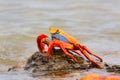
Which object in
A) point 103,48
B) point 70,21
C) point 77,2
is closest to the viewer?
point 103,48

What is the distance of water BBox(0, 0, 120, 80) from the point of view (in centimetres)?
1055

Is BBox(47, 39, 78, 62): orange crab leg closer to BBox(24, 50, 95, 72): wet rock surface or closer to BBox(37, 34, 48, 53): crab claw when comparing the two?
BBox(24, 50, 95, 72): wet rock surface

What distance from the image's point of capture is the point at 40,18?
17516mm

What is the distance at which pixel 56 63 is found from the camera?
23.3 feet

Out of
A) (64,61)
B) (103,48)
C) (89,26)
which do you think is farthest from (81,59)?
(89,26)

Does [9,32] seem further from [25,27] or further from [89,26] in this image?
[89,26]

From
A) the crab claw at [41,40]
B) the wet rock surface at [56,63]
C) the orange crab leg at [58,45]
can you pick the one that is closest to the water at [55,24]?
the wet rock surface at [56,63]

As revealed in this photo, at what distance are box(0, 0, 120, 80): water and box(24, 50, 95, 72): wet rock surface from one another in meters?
0.22

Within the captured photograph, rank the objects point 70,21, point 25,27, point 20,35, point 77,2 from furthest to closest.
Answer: point 77,2 < point 70,21 < point 25,27 < point 20,35

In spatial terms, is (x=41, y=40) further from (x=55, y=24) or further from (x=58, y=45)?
(x=55, y=24)

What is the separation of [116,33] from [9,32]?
3.37 meters

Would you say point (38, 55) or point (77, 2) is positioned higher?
point (77, 2)

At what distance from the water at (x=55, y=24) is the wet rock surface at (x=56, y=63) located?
0.71 ft

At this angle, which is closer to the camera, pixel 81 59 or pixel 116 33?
pixel 81 59
